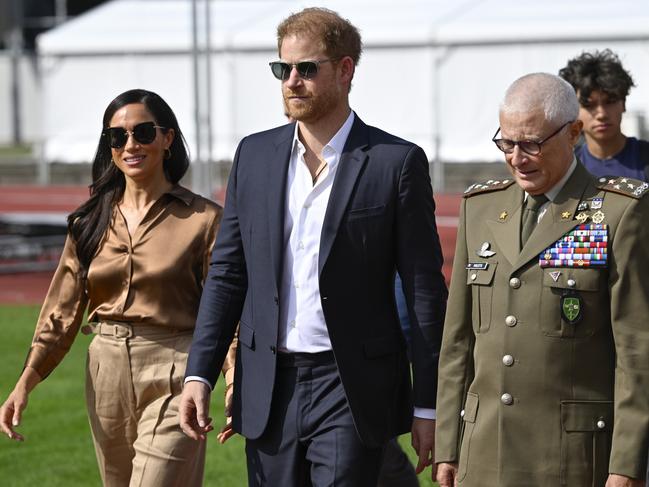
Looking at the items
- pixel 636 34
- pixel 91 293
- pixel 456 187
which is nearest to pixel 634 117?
pixel 636 34

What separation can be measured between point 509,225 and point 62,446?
5.38 metres

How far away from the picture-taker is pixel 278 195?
4477mm

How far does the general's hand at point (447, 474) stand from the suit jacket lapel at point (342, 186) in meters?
0.72

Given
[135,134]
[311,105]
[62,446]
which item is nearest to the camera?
[311,105]

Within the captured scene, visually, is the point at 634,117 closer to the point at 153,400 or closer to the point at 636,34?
the point at 636,34

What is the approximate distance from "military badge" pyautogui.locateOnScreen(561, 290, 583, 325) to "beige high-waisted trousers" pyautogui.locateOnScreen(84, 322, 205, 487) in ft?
5.98

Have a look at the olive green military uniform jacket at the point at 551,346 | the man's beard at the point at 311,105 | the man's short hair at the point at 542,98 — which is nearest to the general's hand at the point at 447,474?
the olive green military uniform jacket at the point at 551,346

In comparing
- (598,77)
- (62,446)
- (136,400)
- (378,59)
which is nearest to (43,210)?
(378,59)

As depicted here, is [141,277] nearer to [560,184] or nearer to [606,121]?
[560,184]

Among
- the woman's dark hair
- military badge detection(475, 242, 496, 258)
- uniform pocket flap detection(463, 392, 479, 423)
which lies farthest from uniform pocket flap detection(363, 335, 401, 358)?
the woman's dark hair

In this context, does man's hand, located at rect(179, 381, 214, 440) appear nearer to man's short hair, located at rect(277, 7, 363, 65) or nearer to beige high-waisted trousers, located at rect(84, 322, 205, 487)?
beige high-waisted trousers, located at rect(84, 322, 205, 487)

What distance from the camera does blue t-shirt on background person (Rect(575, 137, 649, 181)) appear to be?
258 inches

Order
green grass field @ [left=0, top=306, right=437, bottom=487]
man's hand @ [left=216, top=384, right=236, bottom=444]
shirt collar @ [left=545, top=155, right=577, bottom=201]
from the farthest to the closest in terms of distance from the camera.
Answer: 1. green grass field @ [left=0, top=306, right=437, bottom=487]
2. man's hand @ [left=216, top=384, right=236, bottom=444]
3. shirt collar @ [left=545, top=155, right=577, bottom=201]

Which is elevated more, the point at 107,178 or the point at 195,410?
the point at 107,178
